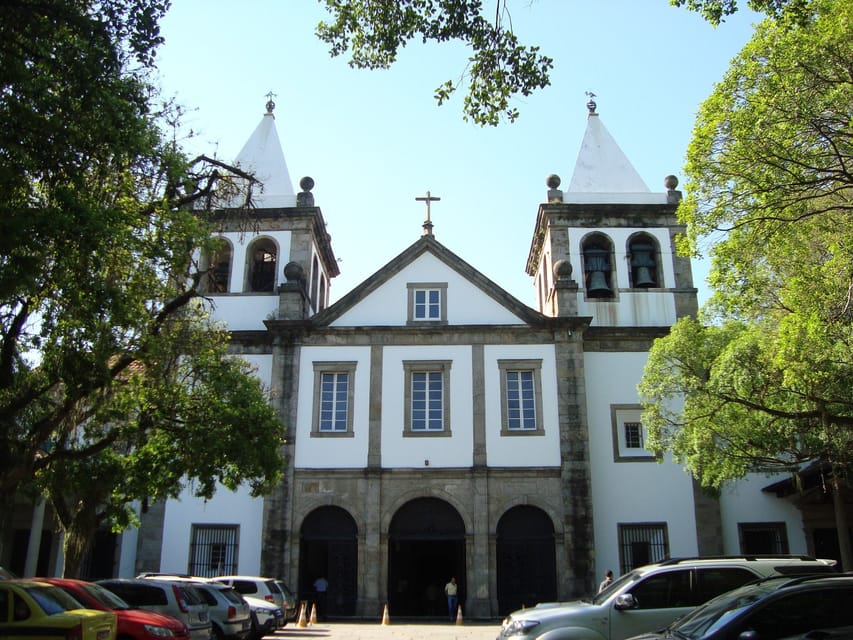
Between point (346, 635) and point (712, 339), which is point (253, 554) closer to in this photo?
point (346, 635)

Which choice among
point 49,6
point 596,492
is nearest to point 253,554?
point 596,492

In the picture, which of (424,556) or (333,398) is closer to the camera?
(333,398)

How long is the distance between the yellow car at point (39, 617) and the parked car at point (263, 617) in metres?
7.27

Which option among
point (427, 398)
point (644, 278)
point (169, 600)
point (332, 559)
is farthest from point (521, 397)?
point (169, 600)

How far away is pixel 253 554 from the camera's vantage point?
24297 millimetres

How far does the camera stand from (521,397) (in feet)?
83.0

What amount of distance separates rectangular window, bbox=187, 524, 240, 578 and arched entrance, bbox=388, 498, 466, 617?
4696 millimetres

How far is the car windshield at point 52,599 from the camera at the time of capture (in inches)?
404

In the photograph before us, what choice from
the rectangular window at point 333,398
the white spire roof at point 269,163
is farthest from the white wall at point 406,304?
the white spire roof at point 269,163

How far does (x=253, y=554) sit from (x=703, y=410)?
13.7m

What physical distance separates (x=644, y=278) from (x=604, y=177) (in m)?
4.60

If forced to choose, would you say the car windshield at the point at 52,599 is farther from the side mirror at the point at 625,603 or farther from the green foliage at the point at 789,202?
the green foliage at the point at 789,202

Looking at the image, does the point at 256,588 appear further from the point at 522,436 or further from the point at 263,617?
the point at 522,436

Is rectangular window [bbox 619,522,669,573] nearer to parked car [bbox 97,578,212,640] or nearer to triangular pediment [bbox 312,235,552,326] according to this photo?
triangular pediment [bbox 312,235,552,326]
